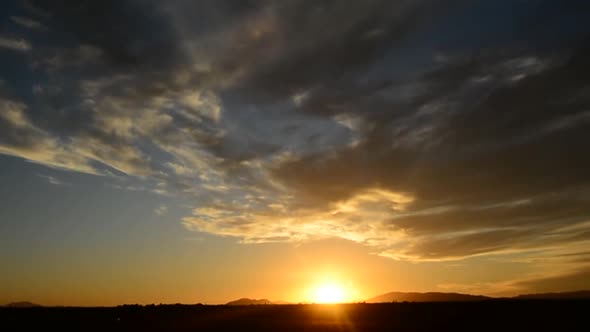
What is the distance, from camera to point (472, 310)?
72000 millimetres

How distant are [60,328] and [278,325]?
23002mm

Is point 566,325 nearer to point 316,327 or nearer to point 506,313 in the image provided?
point 506,313

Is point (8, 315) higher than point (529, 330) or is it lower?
higher

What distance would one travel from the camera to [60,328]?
53.8 meters

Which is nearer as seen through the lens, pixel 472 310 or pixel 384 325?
pixel 384 325

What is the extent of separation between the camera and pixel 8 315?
69.0 meters

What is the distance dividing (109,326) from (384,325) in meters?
30.0

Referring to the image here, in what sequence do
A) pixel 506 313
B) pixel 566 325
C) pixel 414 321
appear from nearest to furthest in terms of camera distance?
1. pixel 566 325
2. pixel 414 321
3. pixel 506 313

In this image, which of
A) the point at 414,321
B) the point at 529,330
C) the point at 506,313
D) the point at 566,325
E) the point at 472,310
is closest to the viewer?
the point at 529,330

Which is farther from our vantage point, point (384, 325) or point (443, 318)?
point (443, 318)

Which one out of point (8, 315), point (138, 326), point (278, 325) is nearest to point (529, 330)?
point (278, 325)

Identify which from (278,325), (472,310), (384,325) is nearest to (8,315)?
(278,325)

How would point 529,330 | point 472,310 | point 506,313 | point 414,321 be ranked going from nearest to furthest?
point 529,330, point 414,321, point 506,313, point 472,310

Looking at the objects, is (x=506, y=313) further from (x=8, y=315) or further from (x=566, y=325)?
(x=8, y=315)
